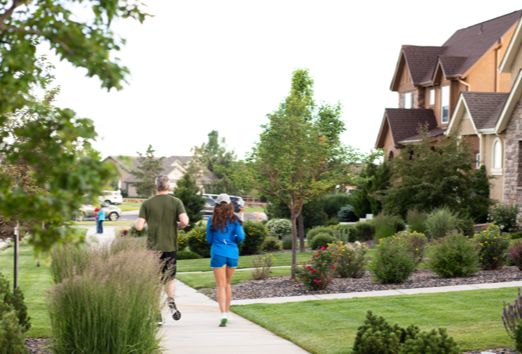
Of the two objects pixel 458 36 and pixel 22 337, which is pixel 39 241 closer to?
pixel 22 337

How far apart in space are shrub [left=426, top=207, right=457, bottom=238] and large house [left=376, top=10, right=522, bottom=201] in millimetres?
6225

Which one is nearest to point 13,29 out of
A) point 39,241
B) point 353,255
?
point 39,241

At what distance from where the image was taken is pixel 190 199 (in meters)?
24.9

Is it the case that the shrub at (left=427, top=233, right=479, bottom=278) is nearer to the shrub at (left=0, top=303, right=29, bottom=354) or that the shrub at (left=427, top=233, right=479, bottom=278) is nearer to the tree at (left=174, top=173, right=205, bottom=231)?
the shrub at (left=0, top=303, right=29, bottom=354)

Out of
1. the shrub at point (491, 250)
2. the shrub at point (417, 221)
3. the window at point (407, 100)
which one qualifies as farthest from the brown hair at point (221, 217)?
the window at point (407, 100)

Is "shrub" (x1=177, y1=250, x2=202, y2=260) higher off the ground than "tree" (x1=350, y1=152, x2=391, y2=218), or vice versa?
"tree" (x1=350, y1=152, x2=391, y2=218)

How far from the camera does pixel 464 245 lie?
440 inches

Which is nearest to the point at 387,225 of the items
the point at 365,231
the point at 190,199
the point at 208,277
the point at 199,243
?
the point at 365,231

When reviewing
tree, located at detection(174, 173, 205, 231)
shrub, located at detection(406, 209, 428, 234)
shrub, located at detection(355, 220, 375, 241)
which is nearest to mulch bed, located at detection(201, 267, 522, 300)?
shrub, located at detection(406, 209, 428, 234)

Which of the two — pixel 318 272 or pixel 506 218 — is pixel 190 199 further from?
pixel 318 272

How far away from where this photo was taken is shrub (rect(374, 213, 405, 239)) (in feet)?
67.7

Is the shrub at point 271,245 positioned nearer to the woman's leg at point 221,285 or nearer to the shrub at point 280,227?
the shrub at point 280,227

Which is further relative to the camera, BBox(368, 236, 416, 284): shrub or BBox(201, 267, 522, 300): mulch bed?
BBox(368, 236, 416, 284): shrub

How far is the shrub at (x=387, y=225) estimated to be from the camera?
67.7 feet
